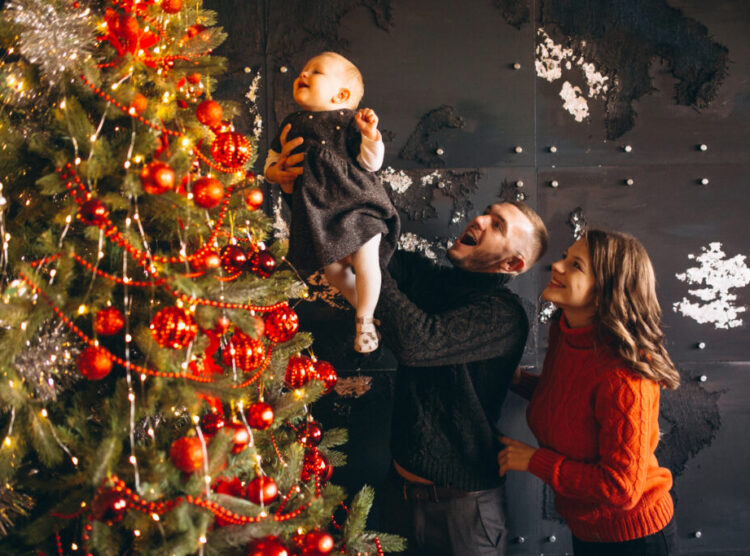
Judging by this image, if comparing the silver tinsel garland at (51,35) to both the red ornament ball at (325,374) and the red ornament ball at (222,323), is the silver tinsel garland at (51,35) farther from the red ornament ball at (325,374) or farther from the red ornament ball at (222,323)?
the red ornament ball at (325,374)

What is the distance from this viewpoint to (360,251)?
177 centimetres

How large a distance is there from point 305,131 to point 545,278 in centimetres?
117

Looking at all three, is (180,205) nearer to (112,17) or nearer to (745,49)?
(112,17)

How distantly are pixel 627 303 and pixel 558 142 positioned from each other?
841 millimetres

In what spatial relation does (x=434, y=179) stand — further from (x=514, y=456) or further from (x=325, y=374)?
(x=514, y=456)

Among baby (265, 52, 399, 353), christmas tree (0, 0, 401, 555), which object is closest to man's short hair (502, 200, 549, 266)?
baby (265, 52, 399, 353)

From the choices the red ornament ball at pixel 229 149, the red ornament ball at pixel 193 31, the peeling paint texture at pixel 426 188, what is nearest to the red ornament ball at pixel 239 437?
the red ornament ball at pixel 229 149

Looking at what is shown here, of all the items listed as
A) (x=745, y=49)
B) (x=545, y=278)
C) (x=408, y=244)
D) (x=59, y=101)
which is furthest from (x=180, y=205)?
(x=745, y=49)

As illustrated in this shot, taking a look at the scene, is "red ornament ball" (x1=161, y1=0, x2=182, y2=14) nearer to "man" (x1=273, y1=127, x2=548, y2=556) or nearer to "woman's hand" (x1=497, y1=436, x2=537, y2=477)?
"man" (x1=273, y1=127, x2=548, y2=556)

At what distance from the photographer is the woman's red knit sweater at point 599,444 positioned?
1.70 meters

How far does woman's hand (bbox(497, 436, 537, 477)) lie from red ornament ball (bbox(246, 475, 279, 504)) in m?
0.76

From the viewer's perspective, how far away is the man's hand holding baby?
65.6 inches

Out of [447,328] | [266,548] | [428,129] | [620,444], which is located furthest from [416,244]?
[266,548]

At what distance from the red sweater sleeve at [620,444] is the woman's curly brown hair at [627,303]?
0.24ft
